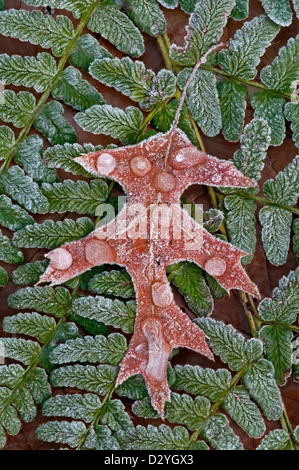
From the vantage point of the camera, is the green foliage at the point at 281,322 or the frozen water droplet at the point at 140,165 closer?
the frozen water droplet at the point at 140,165

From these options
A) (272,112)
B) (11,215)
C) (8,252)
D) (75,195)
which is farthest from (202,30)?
(8,252)

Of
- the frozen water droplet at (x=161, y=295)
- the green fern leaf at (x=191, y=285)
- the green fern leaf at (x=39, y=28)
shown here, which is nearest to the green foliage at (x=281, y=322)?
the green fern leaf at (x=191, y=285)

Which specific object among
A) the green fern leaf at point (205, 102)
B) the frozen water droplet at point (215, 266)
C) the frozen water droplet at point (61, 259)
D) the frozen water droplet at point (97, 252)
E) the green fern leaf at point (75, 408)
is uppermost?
the green fern leaf at point (205, 102)

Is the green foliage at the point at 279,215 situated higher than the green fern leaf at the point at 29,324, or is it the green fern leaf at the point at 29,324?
the green foliage at the point at 279,215

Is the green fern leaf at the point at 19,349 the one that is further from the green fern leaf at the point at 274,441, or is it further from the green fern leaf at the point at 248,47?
the green fern leaf at the point at 248,47

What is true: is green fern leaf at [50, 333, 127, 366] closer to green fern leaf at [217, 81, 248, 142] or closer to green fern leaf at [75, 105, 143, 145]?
green fern leaf at [75, 105, 143, 145]
